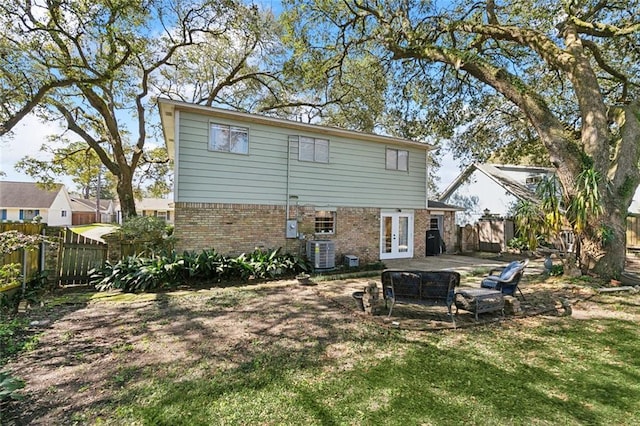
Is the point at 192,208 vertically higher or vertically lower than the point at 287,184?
lower

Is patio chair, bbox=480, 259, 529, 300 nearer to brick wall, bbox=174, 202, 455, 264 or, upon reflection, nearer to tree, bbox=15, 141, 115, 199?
brick wall, bbox=174, 202, 455, 264

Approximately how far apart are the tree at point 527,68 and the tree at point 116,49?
215 inches

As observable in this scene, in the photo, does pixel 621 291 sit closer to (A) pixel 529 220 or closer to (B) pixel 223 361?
(A) pixel 529 220

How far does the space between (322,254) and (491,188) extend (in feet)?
45.5

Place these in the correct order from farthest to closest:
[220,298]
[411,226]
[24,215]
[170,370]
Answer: [24,215] < [411,226] < [220,298] < [170,370]

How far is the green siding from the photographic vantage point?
9688mm

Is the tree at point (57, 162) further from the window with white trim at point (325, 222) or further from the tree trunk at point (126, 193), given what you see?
the window with white trim at point (325, 222)

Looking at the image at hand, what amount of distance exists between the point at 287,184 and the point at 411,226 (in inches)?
250

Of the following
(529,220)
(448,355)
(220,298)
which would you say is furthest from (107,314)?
(529,220)

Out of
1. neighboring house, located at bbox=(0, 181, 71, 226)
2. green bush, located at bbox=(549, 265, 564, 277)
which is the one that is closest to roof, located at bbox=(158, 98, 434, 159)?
green bush, located at bbox=(549, 265, 564, 277)

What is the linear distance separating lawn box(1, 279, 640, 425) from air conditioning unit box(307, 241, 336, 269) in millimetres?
4433

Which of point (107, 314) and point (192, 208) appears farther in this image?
point (192, 208)

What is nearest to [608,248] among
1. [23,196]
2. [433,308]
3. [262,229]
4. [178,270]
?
[433,308]

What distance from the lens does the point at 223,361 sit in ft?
13.1
